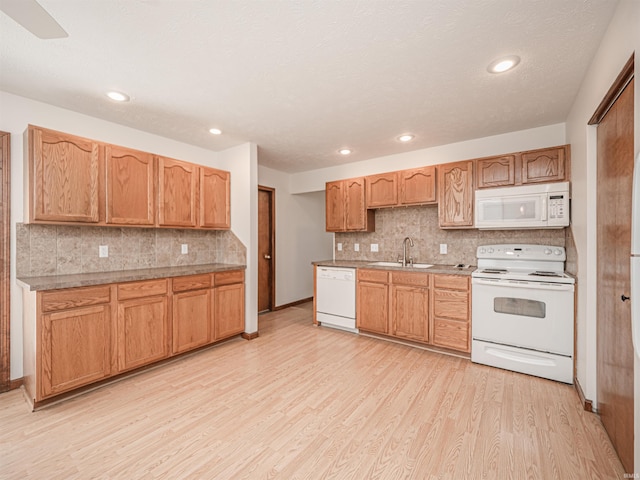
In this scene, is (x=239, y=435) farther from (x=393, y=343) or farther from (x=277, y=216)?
(x=277, y=216)

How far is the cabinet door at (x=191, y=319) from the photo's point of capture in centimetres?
293

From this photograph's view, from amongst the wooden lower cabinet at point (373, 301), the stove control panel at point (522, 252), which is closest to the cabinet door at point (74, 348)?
the wooden lower cabinet at point (373, 301)

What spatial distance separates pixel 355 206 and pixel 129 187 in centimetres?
273

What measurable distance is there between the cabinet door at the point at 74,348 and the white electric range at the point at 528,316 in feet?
11.1

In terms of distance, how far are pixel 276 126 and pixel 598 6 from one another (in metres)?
2.49

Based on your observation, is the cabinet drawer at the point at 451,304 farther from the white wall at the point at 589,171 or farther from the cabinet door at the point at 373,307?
the white wall at the point at 589,171

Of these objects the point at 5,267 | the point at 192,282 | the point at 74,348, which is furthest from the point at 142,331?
the point at 5,267

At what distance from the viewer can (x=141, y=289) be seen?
8.72 ft

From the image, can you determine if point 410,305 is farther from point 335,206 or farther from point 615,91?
point 615,91

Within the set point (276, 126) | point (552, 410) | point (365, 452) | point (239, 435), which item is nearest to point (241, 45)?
point (276, 126)

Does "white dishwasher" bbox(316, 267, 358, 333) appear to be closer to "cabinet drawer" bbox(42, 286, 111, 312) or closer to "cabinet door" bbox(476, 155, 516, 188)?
"cabinet door" bbox(476, 155, 516, 188)

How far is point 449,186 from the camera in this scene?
3.40 metres

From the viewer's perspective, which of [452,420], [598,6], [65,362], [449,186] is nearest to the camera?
[598,6]

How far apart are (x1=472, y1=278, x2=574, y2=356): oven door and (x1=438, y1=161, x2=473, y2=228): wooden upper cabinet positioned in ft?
2.52
